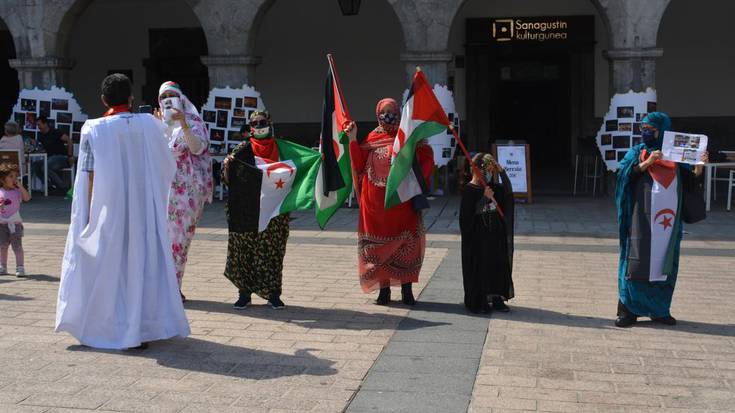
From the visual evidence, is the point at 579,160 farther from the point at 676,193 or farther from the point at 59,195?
the point at 676,193

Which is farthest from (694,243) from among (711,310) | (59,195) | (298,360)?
(59,195)

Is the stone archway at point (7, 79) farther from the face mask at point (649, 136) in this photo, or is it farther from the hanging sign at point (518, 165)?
the face mask at point (649, 136)

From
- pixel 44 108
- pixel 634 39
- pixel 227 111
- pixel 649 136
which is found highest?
pixel 634 39

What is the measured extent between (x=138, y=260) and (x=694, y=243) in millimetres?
7127

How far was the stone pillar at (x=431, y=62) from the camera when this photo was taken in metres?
15.0

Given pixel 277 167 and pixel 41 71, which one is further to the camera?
pixel 41 71

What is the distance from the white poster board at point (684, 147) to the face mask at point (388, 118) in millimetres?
2096

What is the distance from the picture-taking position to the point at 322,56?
19016 mm

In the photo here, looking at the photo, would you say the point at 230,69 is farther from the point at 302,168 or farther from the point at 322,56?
the point at 302,168

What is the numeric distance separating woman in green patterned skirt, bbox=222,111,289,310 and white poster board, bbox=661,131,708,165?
115 inches

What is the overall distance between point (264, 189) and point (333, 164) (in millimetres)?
632

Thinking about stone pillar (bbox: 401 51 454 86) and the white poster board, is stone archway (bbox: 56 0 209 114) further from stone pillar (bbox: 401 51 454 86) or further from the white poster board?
the white poster board

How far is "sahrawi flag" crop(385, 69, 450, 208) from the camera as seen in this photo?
7.46 metres

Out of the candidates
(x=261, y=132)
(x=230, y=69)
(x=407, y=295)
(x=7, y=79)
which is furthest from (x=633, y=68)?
(x=7, y=79)
